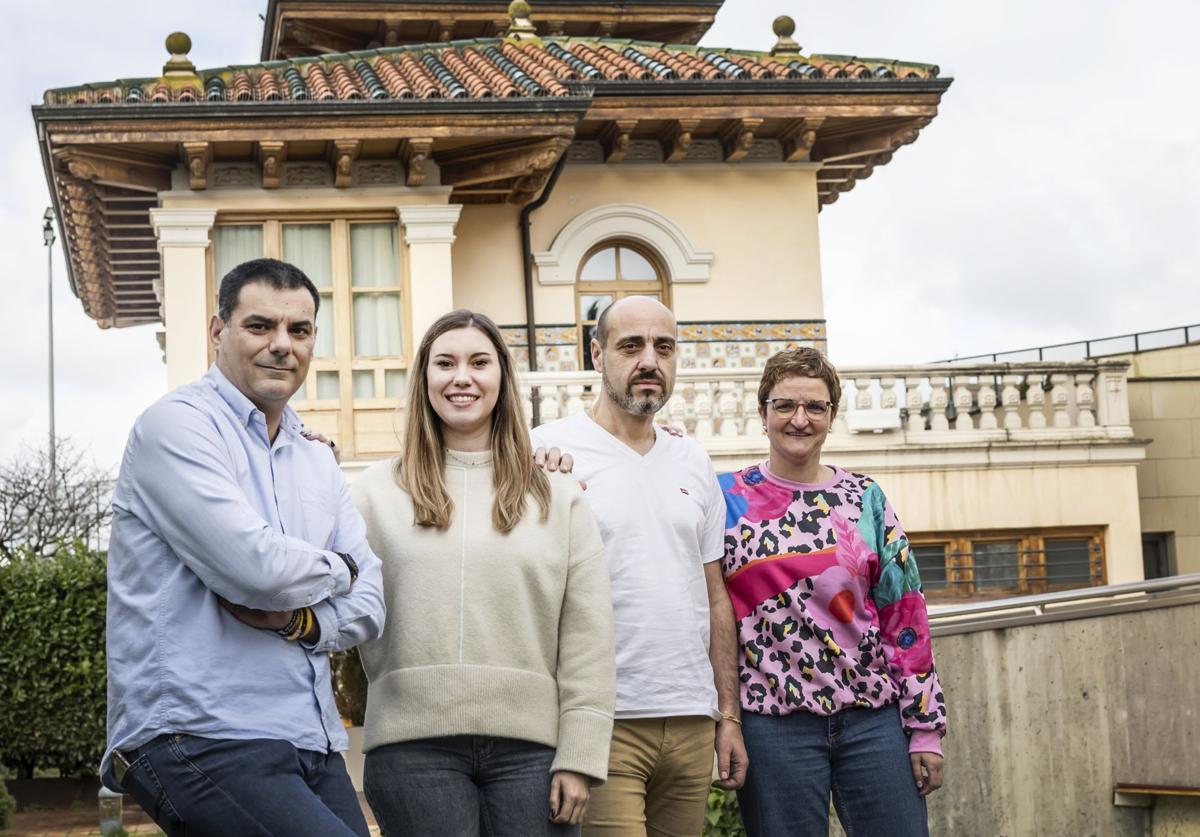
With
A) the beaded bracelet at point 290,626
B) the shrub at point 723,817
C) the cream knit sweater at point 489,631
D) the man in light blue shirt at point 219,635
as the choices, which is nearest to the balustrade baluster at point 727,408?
the shrub at point 723,817

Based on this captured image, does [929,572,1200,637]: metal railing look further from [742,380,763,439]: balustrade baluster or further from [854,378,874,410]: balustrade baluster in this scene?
→ [854,378,874,410]: balustrade baluster

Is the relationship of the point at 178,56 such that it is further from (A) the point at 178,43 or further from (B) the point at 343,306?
(B) the point at 343,306

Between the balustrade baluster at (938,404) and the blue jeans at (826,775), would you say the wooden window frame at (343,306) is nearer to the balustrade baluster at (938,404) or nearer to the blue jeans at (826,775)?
the balustrade baluster at (938,404)

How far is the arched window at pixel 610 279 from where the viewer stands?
1548 centimetres

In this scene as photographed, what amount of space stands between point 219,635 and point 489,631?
0.77 meters

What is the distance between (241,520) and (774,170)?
1341 cm

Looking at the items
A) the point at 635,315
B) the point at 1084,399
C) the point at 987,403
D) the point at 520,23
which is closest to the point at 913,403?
the point at 987,403

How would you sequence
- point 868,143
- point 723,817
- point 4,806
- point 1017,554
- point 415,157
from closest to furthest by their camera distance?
1. point 723,817
2. point 4,806
3. point 415,157
4. point 1017,554
5. point 868,143

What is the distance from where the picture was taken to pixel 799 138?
15.5 m

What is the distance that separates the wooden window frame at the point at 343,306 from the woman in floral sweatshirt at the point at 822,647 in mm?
9910

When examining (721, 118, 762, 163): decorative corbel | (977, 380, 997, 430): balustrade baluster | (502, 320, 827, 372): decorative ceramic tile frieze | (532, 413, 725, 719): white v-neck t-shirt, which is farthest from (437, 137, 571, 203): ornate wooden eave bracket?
(532, 413, 725, 719): white v-neck t-shirt

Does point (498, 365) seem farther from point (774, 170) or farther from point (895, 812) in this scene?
point (774, 170)

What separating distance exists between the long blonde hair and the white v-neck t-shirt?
0.97 feet

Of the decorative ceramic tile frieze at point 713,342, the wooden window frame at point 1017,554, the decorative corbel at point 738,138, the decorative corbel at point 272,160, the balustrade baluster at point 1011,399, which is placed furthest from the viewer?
the decorative ceramic tile frieze at point 713,342
